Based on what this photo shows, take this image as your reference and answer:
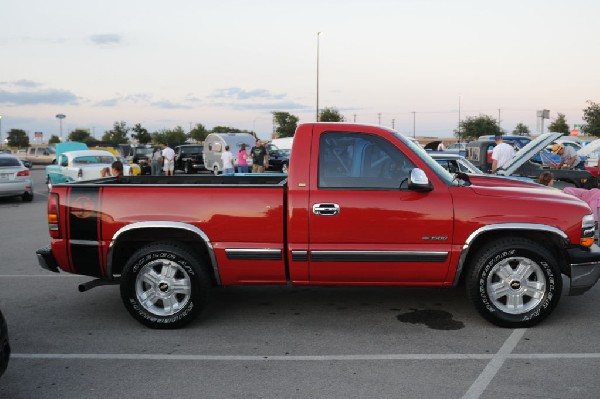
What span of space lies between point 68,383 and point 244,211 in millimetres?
1977

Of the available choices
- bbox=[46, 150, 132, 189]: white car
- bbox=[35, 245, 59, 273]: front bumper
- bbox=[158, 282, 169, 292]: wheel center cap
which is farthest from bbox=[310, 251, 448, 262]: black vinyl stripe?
bbox=[46, 150, 132, 189]: white car

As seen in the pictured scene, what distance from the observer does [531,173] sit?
45.5 feet

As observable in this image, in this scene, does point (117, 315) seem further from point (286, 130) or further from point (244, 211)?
point (286, 130)

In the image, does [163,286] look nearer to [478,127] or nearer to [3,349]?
[3,349]

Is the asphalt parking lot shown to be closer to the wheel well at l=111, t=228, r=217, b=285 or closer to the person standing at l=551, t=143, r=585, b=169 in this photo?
the wheel well at l=111, t=228, r=217, b=285

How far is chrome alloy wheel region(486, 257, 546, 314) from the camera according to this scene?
542 centimetres

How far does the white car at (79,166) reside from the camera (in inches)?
732

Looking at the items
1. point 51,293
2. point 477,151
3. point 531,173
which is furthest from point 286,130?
point 51,293

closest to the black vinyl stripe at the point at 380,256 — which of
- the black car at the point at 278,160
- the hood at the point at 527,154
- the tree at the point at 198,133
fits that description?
the hood at the point at 527,154

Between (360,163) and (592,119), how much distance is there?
4972 centimetres

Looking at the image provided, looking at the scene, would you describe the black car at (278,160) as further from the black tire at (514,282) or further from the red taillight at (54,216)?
the black tire at (514,282)

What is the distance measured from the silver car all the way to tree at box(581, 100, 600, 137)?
43.9 meters

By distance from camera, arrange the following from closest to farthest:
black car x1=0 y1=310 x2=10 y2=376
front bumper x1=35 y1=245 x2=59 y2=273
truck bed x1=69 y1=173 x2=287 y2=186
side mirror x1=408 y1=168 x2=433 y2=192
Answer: black car x1=0 y1=310 x2=10 y2=376 < side mirror x1=408 y1=168 x2=433 y2=192 < front bumper x1=35 y1=245 x2=59 y2=273 < truck bed x1=69 y1=173 x2=287 y2=186

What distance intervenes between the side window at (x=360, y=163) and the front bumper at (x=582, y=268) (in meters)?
1.67
